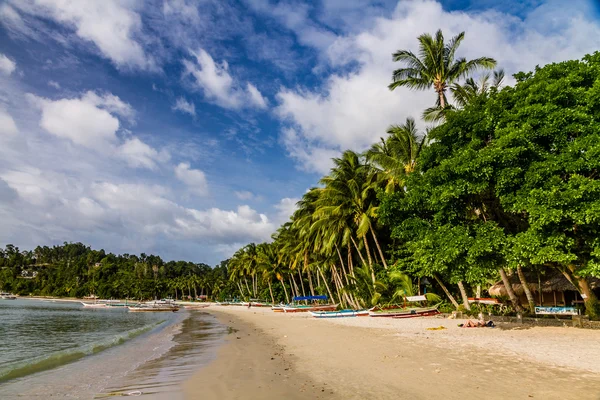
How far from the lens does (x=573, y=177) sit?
12.1m

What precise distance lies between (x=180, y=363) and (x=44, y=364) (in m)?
5.72

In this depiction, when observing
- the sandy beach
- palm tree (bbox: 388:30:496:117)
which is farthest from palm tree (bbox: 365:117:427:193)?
the sandy beach

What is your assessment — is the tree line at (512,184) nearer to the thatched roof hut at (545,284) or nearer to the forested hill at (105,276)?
the thatched roof hut at (545,284)

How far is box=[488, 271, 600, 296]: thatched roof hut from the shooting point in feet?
66.6

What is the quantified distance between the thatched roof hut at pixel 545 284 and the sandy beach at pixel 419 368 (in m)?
7.42

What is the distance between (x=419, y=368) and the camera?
863 cm

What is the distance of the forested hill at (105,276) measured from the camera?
109 m

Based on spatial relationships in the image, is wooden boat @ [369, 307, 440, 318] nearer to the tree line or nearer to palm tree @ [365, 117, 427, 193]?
the tree line

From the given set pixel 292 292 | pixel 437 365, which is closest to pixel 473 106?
pixel 437 365

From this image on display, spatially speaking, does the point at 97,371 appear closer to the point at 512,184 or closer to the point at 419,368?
the point at 419,368

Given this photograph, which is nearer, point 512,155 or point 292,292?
point 512,155

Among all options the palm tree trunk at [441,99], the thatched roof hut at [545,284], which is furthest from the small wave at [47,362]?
the thatched roof hut at [545,284]

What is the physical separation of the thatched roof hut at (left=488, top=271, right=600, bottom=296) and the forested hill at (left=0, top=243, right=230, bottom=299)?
73.2 m

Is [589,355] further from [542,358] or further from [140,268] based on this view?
[140,268]
